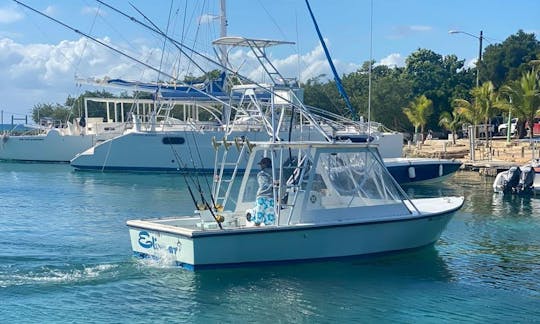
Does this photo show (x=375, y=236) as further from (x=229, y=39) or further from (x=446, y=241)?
(x=229, y=39)

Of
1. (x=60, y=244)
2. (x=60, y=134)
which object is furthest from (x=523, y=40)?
(x=60, y=244)

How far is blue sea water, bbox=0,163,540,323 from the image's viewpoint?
39.0 ft

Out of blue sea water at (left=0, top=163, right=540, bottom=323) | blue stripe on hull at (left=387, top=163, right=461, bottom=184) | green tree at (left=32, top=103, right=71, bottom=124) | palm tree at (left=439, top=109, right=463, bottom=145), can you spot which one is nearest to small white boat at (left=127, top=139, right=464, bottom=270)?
blue sea water at (left=0, top=163, right=540, bottom=323)

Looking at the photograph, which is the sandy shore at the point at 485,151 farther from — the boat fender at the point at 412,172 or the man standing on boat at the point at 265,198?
the man standing on boat at the point at 265,198

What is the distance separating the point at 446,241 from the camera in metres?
18.8

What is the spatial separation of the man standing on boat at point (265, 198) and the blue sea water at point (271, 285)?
101 cm

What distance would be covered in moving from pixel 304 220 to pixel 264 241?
99 centimetres

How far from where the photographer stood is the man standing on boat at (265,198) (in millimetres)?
14305

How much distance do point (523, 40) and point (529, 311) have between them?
64172 mm

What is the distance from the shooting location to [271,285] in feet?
43.9

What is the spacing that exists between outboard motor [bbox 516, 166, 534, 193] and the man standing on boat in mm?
19248

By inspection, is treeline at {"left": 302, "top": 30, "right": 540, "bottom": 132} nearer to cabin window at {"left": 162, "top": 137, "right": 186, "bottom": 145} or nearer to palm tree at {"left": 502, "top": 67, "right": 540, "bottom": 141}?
palm tree at {"left": 502, "top": 67, "right": 540, "bottom": 141}

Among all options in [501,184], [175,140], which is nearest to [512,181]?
[501,184]

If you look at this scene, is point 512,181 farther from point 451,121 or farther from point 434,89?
point 434,89
